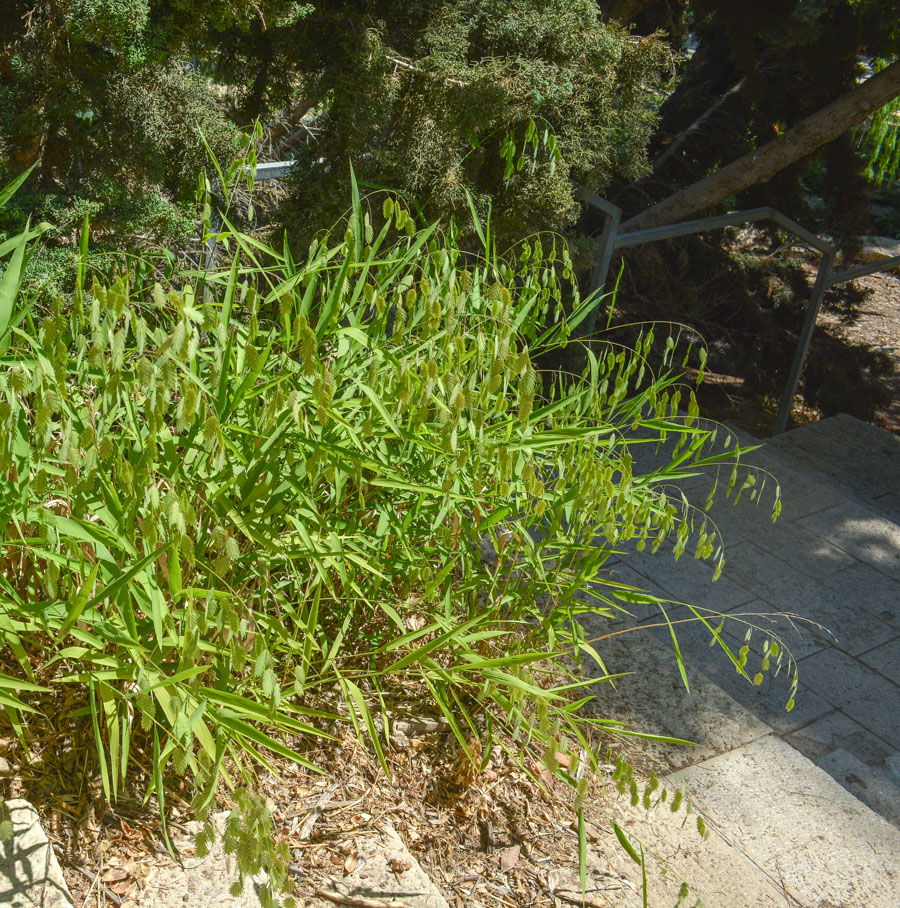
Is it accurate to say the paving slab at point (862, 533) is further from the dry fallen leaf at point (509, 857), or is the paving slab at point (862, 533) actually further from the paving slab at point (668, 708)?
the dry fallen leaf at point (509, 857)

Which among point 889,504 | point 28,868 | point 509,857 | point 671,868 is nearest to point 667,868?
point 671,868

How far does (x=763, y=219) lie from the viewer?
584 cm

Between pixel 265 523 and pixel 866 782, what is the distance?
7.00 feet

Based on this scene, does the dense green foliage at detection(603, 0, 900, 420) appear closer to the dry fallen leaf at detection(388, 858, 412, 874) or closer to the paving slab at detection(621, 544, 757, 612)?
the paving slab at detection(621, 544, 757, 612)

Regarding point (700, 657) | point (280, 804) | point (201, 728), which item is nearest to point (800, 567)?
point (700, 657)

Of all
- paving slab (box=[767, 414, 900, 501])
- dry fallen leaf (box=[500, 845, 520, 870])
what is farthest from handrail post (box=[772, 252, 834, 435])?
dry fallen leaf (box=[500, 845, 520, 870])

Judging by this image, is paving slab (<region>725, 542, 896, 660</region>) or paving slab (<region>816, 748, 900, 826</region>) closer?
paving slab (<region>816, 748, 900, 826</region>)

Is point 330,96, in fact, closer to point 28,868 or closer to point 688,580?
point 688,580

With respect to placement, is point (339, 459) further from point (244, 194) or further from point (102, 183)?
point (244, 194)

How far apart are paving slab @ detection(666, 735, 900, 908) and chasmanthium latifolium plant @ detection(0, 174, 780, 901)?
1.38 feet

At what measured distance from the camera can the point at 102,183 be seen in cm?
324

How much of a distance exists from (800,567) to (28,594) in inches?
137

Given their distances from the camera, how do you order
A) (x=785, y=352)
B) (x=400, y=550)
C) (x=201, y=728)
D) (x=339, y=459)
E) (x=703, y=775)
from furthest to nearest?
1. (x=785, y=352)
2. (x=703, y=775)
3. (x=400, y=550)
4. (x=339, y=459)
5. (x=201, y=728)

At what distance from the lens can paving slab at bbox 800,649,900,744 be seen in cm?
334
